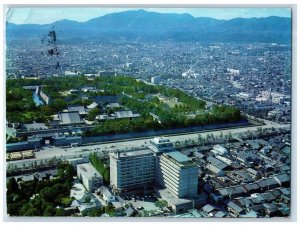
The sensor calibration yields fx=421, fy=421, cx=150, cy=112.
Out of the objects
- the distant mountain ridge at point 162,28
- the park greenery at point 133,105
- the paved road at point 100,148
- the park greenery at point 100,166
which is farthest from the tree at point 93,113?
the distant mountain ridge at point 162,28

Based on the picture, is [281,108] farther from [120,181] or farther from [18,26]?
[18,26]

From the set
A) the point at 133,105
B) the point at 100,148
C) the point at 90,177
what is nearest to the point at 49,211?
the point at 90,177

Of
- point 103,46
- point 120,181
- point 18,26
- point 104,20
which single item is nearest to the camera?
point 18,26

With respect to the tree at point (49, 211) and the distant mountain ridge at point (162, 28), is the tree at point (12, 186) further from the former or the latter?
the distant mountain ridge at point (162, 28)

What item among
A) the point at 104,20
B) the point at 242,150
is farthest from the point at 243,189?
the point at 104,20

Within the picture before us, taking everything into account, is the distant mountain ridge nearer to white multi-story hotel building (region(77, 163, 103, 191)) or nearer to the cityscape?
the cityscape

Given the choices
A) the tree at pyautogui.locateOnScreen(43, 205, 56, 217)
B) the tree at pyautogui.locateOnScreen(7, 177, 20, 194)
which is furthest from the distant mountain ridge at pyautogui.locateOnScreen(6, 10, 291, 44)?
the tree at pyautogui.locateOnScreen(43, 205, 56, 217)
